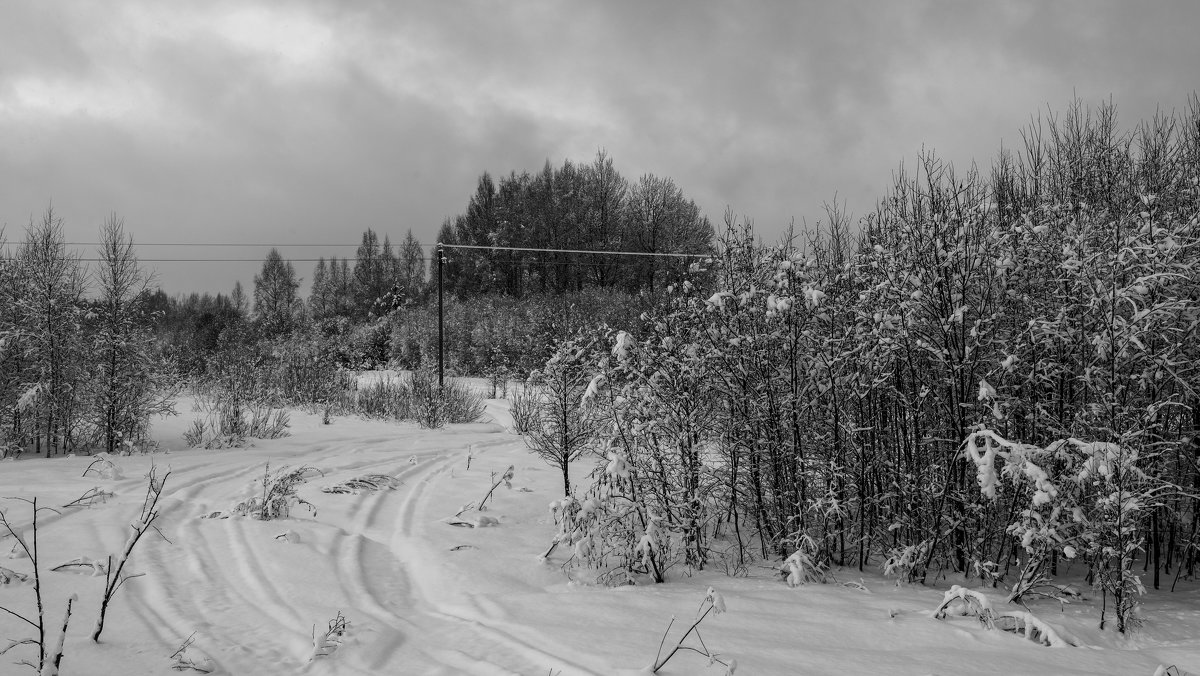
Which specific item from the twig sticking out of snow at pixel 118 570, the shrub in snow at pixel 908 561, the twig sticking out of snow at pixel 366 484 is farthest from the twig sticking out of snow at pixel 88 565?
the shrub in snow at pixel 908 561

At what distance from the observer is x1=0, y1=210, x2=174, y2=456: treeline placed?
377 inches

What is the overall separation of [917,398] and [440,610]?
13.4 ft

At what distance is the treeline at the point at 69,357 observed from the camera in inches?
377

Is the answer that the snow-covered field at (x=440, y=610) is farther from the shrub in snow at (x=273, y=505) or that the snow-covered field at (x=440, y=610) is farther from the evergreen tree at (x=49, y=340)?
the evergreen tree at (x=49, y=340)

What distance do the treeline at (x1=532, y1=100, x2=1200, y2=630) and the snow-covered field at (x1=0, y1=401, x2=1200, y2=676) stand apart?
419 millimetres

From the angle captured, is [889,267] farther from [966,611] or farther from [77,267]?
[77,267]

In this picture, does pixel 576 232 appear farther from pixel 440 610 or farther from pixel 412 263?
pixel 440 610

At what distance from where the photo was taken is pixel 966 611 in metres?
4.21

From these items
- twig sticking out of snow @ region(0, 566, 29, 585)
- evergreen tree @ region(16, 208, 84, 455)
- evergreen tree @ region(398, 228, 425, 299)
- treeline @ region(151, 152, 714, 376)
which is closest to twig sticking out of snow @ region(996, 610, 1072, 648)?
twig sticking out of snow @ region(0, 566, 29, 585)

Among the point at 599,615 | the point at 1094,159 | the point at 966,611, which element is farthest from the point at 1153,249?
the point at 1094,159

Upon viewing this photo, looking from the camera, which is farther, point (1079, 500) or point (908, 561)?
point (908, 561)

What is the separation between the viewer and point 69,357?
10102mm

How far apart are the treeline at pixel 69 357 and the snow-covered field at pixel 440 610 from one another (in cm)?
398

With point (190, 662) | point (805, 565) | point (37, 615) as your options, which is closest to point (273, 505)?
point (37, 615)
